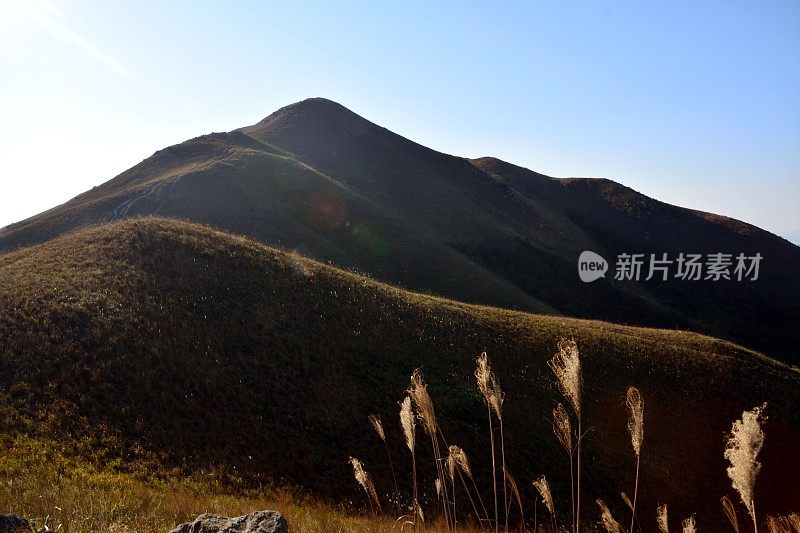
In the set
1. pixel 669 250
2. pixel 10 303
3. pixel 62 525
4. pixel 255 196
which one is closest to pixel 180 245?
pixel 10 303

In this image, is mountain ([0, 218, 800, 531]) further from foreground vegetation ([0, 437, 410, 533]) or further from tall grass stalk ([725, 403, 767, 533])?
tall grass stalk ([725, 403, 767, 533])

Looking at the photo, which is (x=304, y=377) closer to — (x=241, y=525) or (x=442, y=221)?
(x=241, y=525)

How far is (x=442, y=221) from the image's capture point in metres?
78.7

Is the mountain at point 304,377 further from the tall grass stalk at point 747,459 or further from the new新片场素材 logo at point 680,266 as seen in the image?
the new新片场素材 logo at point 680,266

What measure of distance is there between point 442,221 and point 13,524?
7499 centimetres

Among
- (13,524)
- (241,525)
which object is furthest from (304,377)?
(13,524)

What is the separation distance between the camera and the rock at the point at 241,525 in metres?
6.12

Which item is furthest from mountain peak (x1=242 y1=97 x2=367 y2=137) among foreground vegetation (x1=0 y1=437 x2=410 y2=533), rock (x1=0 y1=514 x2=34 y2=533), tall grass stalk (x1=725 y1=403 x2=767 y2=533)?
tall grass stalk (x1=725 y1=403 x2=767 y2=533)

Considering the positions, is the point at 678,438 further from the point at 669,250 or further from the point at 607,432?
the point at 669,250

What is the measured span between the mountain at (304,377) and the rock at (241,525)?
8673 millimetres

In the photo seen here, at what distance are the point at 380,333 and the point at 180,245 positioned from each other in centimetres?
1267

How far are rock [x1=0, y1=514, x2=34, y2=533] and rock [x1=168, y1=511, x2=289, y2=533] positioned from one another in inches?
63.2

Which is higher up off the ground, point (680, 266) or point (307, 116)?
point (307, 116)

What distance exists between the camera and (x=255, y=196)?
199 ft
